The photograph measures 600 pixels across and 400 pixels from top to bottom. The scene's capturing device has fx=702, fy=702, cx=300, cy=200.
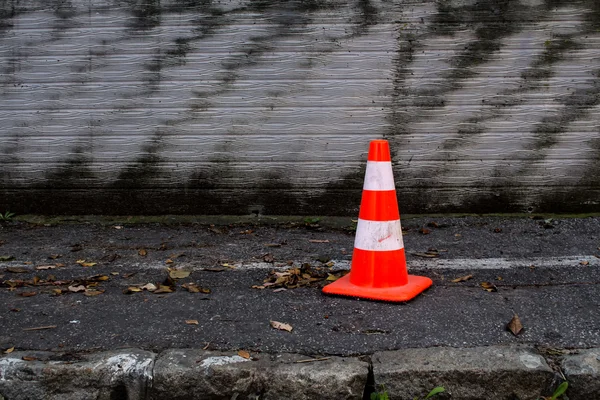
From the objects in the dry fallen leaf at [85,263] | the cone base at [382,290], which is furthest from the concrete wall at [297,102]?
the cone base at [382,290]

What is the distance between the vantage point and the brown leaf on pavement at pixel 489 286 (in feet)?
12.5

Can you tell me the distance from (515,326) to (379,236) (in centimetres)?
88

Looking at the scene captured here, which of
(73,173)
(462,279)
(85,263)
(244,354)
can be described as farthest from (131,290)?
(73,173)

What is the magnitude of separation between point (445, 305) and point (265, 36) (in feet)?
9.65

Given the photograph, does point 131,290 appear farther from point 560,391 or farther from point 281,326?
point 560,391

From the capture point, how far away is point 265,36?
562 centimetres

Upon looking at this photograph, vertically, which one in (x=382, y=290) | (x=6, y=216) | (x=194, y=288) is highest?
(x=382, y=290)

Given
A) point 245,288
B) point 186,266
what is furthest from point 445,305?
point 186,266

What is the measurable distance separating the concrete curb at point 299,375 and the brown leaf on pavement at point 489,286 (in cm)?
85

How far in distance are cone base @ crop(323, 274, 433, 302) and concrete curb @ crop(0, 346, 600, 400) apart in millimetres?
669

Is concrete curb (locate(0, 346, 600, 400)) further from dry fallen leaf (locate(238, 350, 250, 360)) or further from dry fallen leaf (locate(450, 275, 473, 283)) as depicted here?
dry fallen leaf (locate(450, 275, 473, 283))

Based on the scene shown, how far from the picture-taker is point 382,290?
370 cm

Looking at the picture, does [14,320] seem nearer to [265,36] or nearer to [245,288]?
[245,288]

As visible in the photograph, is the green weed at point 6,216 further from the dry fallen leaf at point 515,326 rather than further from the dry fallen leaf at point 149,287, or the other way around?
the dry fallen leaf at point 515,326
